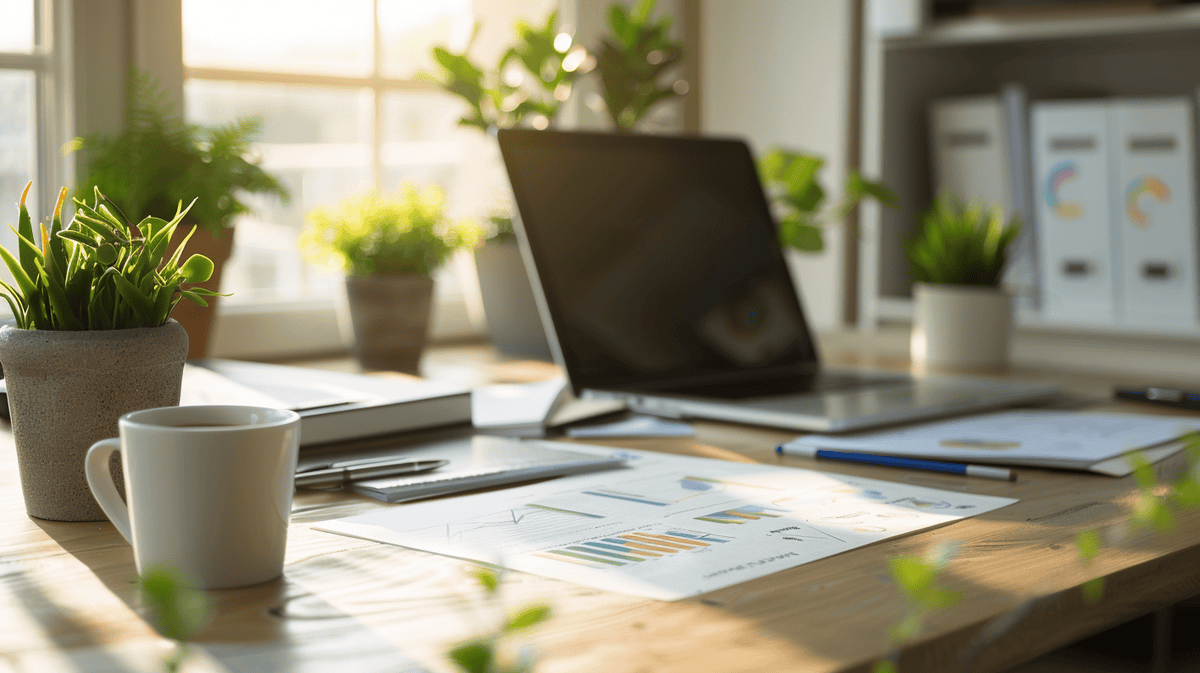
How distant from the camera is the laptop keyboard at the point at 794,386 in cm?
111

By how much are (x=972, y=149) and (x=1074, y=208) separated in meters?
0.20

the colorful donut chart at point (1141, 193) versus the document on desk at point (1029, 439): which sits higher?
the colorful donut chart at point (1141, 193)

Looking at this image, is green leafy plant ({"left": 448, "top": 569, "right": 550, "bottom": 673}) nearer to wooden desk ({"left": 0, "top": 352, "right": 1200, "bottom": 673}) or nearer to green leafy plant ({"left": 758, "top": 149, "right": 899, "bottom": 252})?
wooden desk ({"left": 0, "top": 352, "right": 1200, "bottom": 673})

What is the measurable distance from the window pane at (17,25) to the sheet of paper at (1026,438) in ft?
3.44

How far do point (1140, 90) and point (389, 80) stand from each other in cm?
134

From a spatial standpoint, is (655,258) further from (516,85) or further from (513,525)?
(513,525)

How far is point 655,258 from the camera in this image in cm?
123

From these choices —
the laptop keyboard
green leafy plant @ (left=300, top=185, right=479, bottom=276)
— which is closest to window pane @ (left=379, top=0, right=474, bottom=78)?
green leafy plant @ (left=300, top=185, right=479, bottom=276)

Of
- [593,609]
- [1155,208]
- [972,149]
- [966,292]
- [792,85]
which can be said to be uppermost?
[792,85]

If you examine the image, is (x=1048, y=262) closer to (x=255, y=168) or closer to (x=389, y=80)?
(x=389, y=80)

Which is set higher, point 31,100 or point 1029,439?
point 31,100

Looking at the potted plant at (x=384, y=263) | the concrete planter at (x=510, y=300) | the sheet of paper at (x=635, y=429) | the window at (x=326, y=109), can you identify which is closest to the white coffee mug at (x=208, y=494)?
the sheet of paper at (x=635, y=429)

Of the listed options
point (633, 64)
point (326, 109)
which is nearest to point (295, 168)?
point (326, 109)

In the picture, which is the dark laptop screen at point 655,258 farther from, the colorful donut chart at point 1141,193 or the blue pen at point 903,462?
the colorful donut chart at point 1141,193
